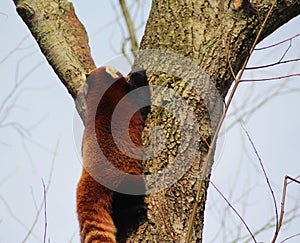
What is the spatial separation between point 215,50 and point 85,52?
2.85 feet

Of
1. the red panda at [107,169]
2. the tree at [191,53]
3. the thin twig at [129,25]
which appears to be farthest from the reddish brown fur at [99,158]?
the thin twig at [129,25]

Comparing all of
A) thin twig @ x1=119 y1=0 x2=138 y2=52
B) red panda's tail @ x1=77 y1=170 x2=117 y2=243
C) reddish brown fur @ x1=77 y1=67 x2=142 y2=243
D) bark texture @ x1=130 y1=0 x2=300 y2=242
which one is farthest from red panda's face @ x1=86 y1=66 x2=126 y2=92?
thin twig @ x1=119 y1=0 x2=138 y2=52

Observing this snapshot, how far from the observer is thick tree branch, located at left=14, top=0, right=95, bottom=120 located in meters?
3.03

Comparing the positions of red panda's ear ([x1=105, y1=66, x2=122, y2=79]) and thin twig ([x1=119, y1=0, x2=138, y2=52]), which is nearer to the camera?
red panda's ear ([x1=105, y1=66, x2=122, y2=79])

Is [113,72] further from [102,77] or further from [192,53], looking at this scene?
[192,53]

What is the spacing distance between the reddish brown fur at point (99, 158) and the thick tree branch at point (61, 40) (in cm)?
10

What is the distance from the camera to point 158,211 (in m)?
2.38

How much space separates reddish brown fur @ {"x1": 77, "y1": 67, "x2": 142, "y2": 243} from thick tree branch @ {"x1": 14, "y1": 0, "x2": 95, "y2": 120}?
0.31ft

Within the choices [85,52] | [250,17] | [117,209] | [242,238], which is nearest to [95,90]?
[85,52]

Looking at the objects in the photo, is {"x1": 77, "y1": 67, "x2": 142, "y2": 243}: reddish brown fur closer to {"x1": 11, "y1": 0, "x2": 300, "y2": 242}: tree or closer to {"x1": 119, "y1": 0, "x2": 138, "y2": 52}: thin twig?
{"x1": 11, "y1": 0, "x2": 300, "y2": 242}: tree

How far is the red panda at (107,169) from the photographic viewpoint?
8.43 feet

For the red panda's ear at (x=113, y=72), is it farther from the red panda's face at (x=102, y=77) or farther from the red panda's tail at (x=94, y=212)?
the red panda's tail at (x=94, y=212)

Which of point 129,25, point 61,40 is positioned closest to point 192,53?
point 61,40

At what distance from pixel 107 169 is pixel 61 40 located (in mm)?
845
